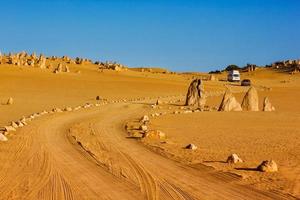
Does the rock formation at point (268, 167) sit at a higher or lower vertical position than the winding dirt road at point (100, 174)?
higher

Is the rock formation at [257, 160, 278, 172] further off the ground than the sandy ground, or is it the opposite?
the rock formation at [257, 160, 278, 172]

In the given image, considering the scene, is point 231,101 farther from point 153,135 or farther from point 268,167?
point 268,167

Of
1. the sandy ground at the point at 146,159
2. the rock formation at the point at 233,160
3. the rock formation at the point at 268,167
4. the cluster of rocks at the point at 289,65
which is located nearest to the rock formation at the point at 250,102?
the sandy ground at the point at 146,159

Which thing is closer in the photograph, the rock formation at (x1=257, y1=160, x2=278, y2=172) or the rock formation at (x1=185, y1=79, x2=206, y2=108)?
the rock formation at (x1=257, y1=160, x2=278, y2=172)

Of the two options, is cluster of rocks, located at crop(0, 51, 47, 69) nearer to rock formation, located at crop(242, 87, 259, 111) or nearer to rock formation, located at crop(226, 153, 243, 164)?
rock formation, located at crop(242, 87, 259, 111)

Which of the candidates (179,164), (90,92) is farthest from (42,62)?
(179,164)

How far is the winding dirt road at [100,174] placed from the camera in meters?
8.77

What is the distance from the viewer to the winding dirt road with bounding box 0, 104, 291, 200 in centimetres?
877

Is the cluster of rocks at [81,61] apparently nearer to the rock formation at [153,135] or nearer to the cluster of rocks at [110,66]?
the cluster of rocks at [110,66]

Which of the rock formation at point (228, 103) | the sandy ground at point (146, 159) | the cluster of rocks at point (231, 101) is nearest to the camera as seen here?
the sandy ground at point (146, 159)

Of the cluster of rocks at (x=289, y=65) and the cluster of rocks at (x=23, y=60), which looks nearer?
the cluster of rocks at (x=23, y=60)

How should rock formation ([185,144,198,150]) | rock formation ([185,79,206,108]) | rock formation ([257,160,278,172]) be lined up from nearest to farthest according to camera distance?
rock formation ([257,160,278,172])
rock formation ([185,144,198,150])
rock formation ([185,79,206,108])

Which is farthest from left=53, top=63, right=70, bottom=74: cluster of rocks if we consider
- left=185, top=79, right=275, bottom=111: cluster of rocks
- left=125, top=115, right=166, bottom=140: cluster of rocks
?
left=125, top=115, right=166, bottom=140: cluster of rocks

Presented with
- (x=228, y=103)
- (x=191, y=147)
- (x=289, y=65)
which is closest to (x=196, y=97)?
(x=228, y=103)
